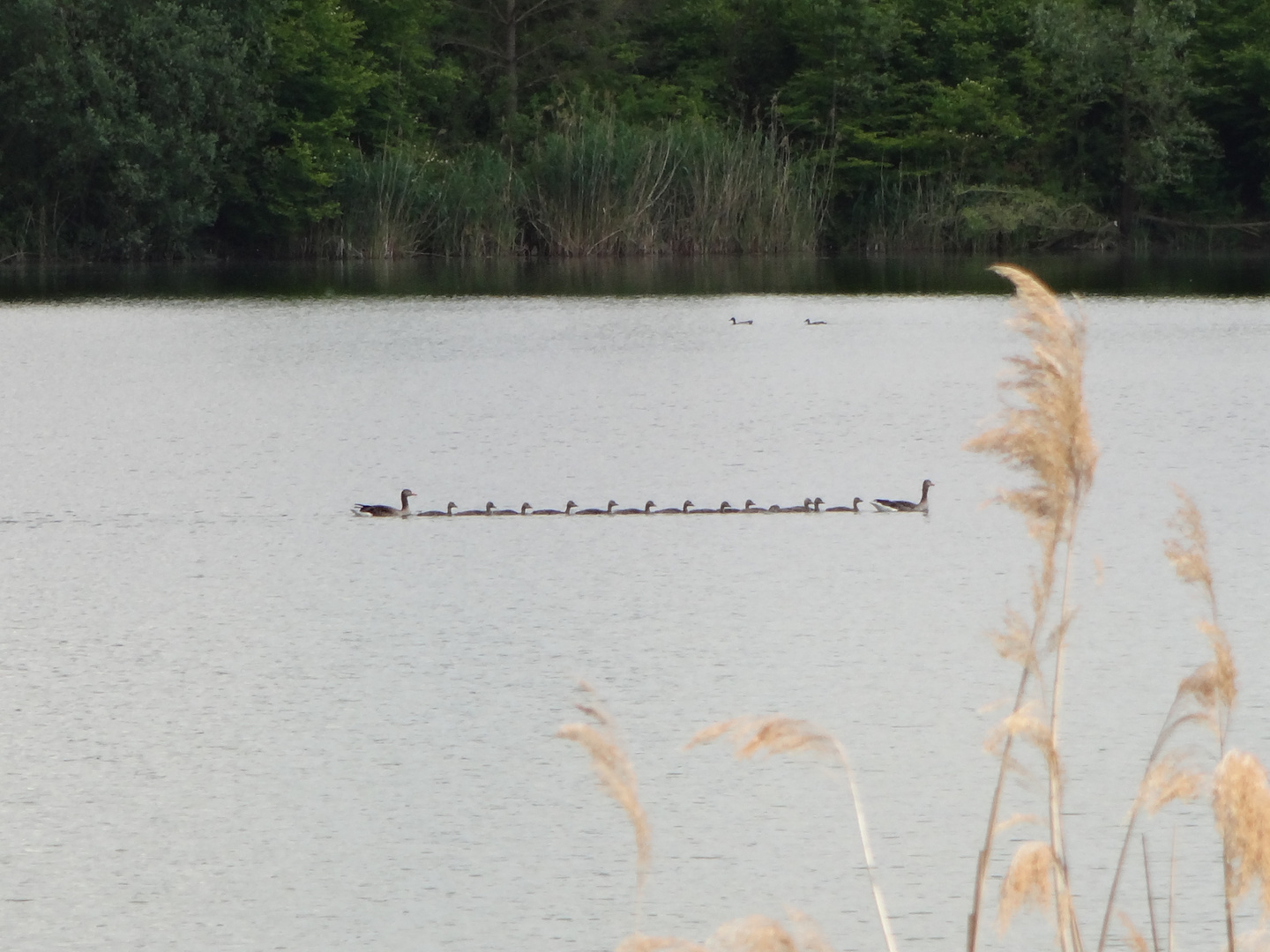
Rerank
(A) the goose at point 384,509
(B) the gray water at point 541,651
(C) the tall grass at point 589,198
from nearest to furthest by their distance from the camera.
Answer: (B) the gray water at point 541,651 → (A) the goose at point 384,509 → (C) the tall grass at point 589,198

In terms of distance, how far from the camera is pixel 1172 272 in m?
55.5

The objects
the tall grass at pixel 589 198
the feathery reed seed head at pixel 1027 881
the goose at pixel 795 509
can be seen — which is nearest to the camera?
the feathery reed seed head at pixel 1027 881

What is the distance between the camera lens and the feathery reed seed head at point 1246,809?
13.4ft

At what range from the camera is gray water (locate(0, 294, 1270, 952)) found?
9859 mm

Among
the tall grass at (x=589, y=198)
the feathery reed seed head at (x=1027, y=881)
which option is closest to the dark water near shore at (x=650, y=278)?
the tall grass at (x=589, y=198)

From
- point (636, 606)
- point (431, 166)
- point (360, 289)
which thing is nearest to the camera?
point (636, 606)

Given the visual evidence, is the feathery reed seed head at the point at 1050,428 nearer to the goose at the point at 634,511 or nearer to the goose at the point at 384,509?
the goose at the point at 634,511

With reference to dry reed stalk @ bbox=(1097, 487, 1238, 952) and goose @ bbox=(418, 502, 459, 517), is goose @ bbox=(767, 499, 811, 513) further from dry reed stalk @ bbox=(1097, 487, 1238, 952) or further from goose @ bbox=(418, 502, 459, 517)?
dry reed stalk @ bbox=(1097, 487, 1238, 952)

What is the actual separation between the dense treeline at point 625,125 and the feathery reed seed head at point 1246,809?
54.1 meters

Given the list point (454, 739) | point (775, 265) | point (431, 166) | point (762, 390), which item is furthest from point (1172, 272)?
point (454, 739)

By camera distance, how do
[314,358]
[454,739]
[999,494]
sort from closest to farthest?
1. [999,494]
2. [454,739]
3. [314,358]

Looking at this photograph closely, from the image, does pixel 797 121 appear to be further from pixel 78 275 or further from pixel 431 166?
pixel 78 275

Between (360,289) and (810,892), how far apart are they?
4086 cm

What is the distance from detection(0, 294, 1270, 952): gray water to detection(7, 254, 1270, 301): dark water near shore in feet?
55.5
